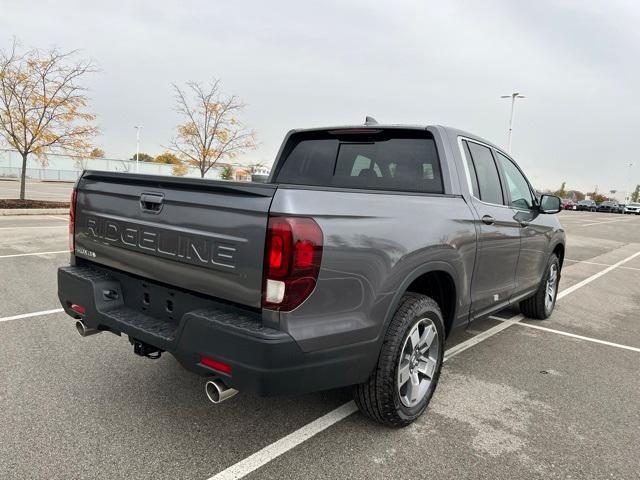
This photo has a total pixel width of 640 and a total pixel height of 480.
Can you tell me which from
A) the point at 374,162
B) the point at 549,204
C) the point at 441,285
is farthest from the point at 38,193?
the point at 441,285

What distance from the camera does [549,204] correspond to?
16.0 ft

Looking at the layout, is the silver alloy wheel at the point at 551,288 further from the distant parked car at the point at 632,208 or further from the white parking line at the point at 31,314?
the distant parked car at the point at 632,208

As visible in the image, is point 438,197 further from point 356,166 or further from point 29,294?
point 29,294

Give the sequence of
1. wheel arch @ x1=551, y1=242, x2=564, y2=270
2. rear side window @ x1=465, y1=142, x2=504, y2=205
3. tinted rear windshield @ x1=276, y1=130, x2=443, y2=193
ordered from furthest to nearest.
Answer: wheel arch @ x1=551, y1=242, x2=564, y2=270
rear side window @ x1=465, y1=142, x2=504, y2=205
tinted rear windshield @ x1=276, y1=130, x2=443, y2=193

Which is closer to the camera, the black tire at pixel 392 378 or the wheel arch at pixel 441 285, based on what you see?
the black tire at pixel 392 378

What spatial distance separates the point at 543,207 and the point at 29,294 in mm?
5724

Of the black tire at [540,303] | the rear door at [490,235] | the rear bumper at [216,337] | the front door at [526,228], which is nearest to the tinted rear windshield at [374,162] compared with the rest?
the rear door at [490,235]

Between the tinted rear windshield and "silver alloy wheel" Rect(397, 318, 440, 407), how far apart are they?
3.36ft

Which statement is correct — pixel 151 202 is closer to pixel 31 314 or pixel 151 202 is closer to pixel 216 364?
pixel 216 364

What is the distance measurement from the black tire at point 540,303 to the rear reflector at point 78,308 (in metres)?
4.62

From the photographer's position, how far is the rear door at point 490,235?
3.69 metres

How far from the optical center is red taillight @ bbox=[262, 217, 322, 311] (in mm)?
2170

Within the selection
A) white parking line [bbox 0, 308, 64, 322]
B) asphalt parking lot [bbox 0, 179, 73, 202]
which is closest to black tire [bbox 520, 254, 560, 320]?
white parking line [bbox 0, 308, 64, 322]

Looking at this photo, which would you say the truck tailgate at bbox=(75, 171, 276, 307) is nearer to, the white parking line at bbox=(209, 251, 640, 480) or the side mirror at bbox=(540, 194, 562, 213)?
the white parking line at bbox=(209, 251, 640, 480)
